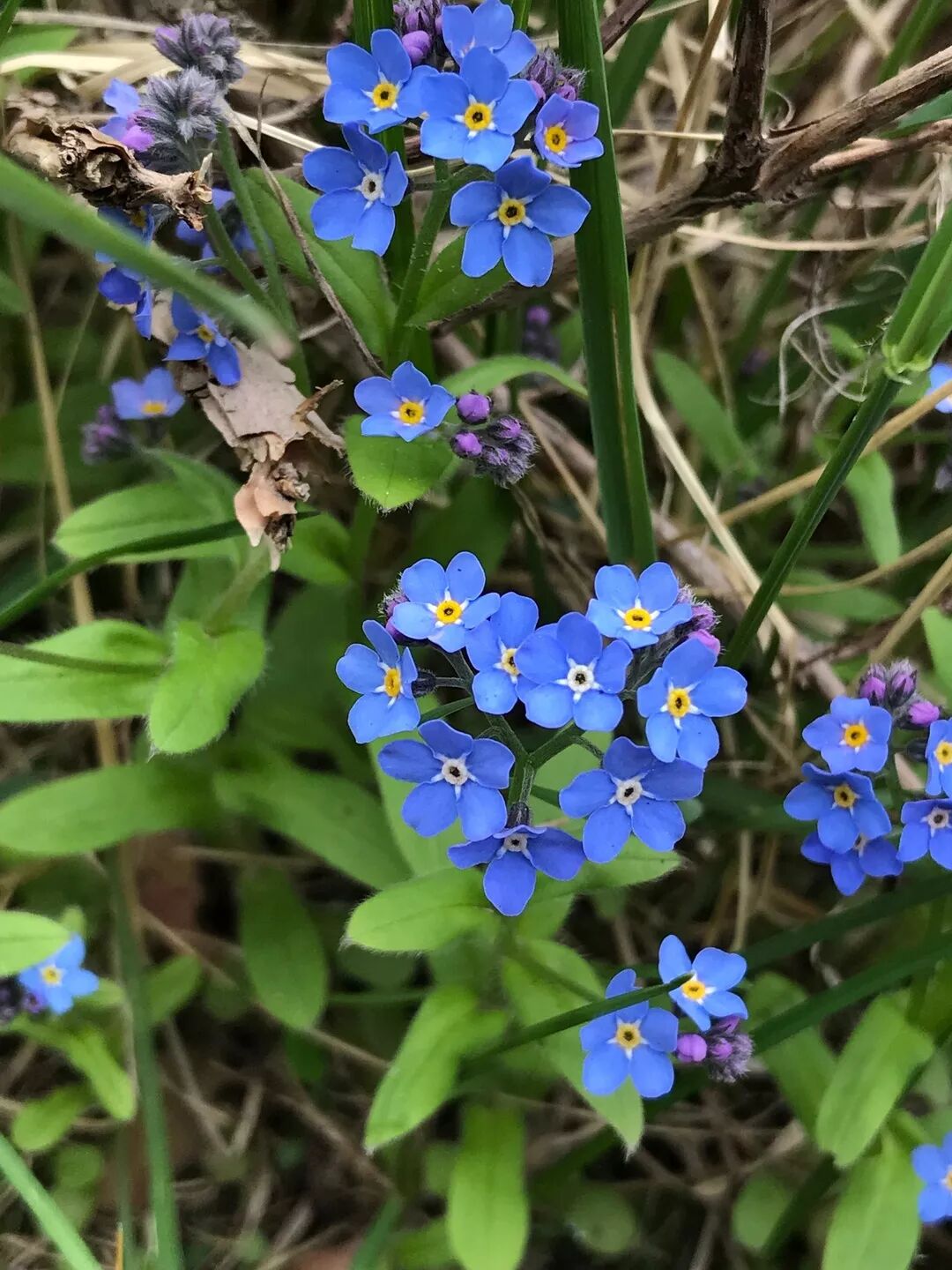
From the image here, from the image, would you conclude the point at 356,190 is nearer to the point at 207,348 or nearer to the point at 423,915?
the point at 207,348

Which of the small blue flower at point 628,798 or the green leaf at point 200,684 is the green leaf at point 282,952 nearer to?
the green leaf at point 200,684

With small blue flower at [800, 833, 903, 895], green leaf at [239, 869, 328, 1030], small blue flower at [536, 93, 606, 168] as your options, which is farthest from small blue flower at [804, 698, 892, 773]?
green leaf at [239, 869, 328, 1030]

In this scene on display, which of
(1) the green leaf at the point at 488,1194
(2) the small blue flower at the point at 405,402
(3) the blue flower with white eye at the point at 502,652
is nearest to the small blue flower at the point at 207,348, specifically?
(2) the small blue flower at the point at 405,402

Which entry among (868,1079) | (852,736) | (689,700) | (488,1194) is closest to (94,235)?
(689,700)

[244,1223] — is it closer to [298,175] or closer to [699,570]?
[699,570]

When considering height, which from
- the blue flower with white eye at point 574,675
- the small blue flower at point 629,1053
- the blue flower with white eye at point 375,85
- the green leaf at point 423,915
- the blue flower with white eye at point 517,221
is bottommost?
the small blue flower at point 629,1053

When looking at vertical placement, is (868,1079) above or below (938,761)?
below
